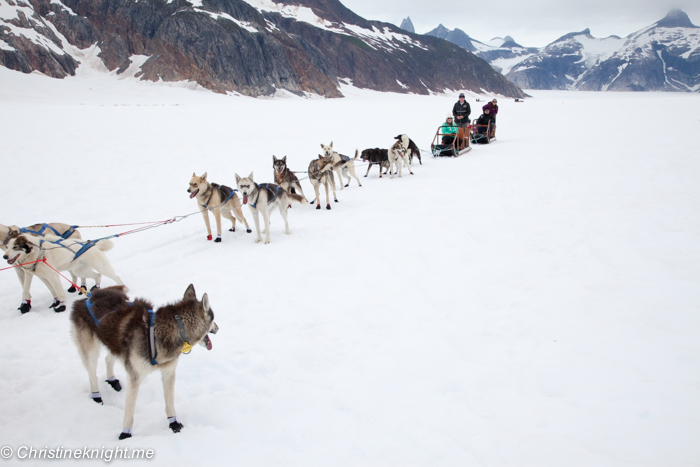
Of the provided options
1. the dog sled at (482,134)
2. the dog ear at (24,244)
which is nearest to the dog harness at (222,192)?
the dog ear at (24,244)

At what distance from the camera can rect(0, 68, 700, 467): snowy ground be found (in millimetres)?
2393

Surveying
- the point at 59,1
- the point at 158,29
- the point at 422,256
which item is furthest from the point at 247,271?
the point at 59,1

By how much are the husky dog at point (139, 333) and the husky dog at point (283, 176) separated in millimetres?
4999

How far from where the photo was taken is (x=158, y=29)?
56.2 metres

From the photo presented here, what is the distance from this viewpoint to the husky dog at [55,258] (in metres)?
3.80

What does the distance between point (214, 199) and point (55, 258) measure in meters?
2.58

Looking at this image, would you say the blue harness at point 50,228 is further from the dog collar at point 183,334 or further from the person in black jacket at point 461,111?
the person in black jacket at point 461,111

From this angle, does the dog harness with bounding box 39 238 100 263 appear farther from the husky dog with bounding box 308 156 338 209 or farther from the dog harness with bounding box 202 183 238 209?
the husky dog with bounding box 308 156 338 209

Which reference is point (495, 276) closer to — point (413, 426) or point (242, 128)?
point (413, 426)

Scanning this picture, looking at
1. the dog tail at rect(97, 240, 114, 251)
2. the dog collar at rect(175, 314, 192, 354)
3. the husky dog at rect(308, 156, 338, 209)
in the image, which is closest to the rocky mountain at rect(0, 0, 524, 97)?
the husky dog at rect(308, 156, 338, 209)

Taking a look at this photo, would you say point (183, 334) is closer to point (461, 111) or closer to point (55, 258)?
point (55, 258)

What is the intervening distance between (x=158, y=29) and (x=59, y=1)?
1387 cm

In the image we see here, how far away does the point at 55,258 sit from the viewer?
3.98 meters

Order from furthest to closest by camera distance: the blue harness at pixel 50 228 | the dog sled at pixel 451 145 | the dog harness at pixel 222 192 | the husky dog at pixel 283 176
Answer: the dog sled at pixel 451 145 → the husky dog at pixel 283 176 → the dog harness at pixel 222 192 → the blue harness at pixel 50 228
